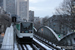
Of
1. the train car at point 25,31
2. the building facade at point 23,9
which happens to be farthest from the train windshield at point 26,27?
the building facade at point 23,9

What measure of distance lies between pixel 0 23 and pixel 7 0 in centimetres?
14145

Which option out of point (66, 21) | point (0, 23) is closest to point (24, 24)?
point (66, 21)

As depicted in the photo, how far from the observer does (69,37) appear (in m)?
13.7

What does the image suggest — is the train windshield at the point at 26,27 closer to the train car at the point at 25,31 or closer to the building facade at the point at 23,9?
the train car at the point at 25,31

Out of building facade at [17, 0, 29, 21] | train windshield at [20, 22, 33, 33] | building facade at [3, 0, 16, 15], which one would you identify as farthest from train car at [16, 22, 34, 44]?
building facade at [3, 0, 16, 15]

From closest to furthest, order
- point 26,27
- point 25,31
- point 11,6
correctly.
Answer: point 25,31 < point 26,27 < point 11,6

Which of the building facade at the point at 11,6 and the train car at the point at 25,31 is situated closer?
the train car at the point at 25,31

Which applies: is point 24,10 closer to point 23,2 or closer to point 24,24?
point 23,2

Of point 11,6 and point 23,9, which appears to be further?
point 11,6

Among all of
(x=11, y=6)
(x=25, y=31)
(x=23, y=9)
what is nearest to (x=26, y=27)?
(x=25, y=31)

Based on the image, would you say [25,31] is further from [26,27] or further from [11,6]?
[11,6]

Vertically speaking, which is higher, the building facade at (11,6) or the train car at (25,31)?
the building facade at (11,6)

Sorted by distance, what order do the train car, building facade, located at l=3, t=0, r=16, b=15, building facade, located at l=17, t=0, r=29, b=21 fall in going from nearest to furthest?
the train car
building facade, located at l=17, t=0, r=29, b=21
building facade, located at l=3, t=0, r=16, b=15

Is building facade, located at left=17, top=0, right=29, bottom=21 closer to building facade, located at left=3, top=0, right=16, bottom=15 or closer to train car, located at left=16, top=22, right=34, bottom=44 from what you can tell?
building facade, located at left=3, top=0, right=16, bottom=15
